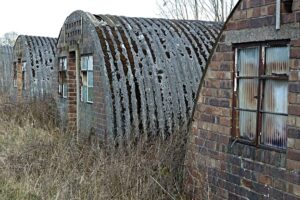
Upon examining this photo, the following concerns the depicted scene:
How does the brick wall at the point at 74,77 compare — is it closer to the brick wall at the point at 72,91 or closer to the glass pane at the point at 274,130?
the brick wall at the point at 72,91

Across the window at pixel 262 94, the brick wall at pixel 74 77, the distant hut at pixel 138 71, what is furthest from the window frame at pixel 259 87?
the brick wall at pixel 74 77

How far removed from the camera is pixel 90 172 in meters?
6.94

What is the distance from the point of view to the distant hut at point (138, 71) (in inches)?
337

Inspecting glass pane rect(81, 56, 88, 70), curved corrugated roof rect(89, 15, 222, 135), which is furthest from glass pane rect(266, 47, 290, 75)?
glass pane rect(81, 56, 88, 70)

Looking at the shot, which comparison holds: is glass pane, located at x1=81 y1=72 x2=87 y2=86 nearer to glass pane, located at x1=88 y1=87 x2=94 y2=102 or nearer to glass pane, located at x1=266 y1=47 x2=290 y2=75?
glass pane, located at x1=88 y1=87 x2=94 y2=102

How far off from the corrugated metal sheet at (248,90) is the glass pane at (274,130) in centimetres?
16

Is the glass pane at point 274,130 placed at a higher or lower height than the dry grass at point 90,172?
higher

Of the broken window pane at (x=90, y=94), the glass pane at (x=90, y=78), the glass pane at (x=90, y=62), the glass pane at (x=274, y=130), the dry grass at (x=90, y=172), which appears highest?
the glass pane at (x=90, y=62)

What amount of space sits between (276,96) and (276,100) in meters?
0.04

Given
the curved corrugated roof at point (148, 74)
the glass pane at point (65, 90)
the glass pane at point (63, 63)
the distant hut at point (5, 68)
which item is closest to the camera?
the curved corrugated roof at point (148, 74)

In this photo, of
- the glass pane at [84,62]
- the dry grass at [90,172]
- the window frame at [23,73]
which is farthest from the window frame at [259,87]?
the window frame at [23,73]

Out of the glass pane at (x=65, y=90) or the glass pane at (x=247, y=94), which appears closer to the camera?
the glass pane at (x=247, y=94)

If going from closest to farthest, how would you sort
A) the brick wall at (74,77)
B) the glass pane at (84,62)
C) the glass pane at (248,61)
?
the glass pane at (248,61)
the brick wall at (74,77)
the glass pane at (84,62)

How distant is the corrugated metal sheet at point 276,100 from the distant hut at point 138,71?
13.3 feet
